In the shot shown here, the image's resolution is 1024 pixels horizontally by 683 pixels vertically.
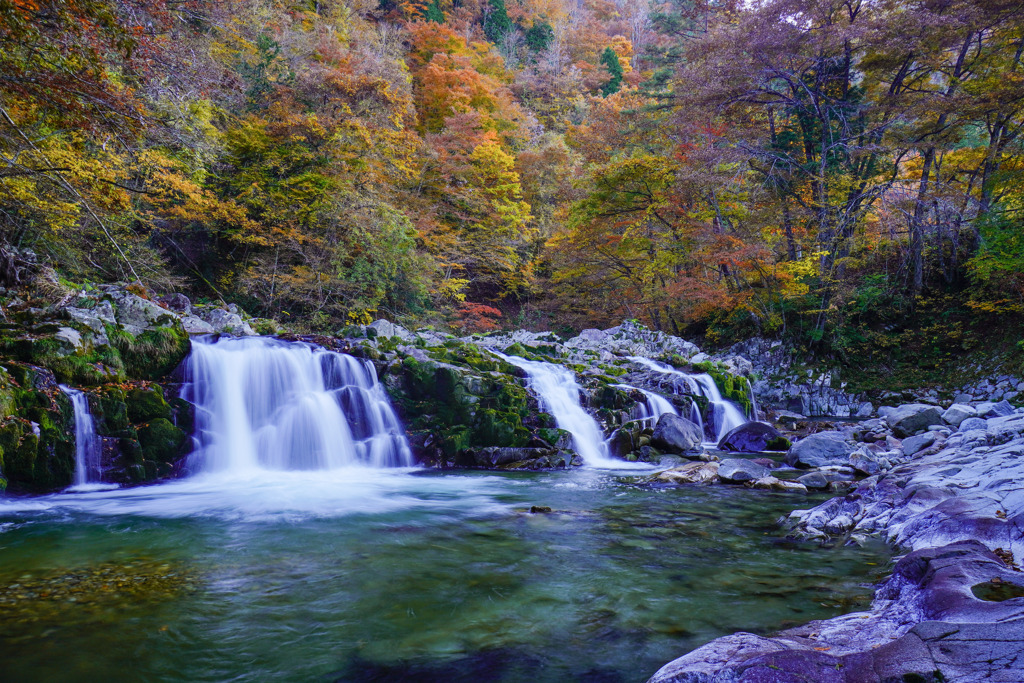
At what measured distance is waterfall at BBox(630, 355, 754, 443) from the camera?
12.2 m

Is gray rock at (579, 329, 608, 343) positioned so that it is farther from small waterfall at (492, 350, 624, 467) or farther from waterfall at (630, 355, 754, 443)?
small waterfall at (492, 350, 624, 467)

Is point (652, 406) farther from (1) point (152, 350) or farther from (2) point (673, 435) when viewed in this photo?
(1) point (152, 350)

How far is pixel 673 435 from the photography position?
10016mm

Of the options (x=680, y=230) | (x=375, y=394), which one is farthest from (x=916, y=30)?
(x=375, y=394)

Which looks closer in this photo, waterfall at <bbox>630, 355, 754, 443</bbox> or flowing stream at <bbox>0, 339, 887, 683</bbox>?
flowing stream at <bbox>0, 339, 887, 683</bbox>

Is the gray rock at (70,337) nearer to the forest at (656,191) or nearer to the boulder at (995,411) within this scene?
the forest at (656,191)

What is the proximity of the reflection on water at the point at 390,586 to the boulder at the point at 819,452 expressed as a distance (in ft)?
8.21

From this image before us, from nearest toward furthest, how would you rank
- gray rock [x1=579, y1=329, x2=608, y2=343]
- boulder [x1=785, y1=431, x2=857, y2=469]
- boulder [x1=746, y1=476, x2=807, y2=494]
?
boulder [x1=746, y1=476, x2=807, y2=494]
boulder [x1=785, y1=431, x2=857, y2=469]
gray rock [x1=579, y1=329, x2=608, y2=343]

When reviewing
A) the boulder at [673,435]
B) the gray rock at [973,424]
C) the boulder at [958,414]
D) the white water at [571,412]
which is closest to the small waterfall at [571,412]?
the white water at [571,412]

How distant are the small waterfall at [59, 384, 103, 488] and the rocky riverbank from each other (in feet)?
23.7

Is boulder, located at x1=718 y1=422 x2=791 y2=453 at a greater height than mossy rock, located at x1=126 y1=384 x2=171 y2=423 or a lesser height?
lesser


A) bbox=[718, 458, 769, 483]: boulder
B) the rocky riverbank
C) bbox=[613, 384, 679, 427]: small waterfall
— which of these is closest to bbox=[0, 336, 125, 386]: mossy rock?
the rocky riverbank

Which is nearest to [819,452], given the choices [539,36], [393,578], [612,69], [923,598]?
[923,598]

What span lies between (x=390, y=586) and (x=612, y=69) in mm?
36465
